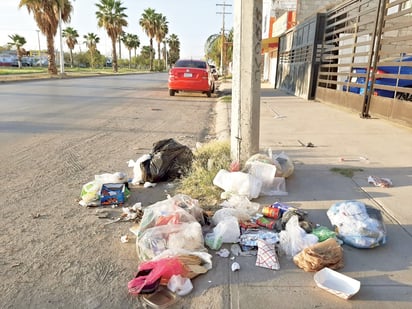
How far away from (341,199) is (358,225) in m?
0.89

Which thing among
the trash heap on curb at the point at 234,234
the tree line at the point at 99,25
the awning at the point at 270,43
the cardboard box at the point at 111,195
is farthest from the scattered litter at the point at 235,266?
the tree line at the point at 99,25

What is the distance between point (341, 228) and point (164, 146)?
8.18 feet

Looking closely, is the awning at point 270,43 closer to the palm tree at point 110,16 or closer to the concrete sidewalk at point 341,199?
the concrete sidewalk at point 341,199

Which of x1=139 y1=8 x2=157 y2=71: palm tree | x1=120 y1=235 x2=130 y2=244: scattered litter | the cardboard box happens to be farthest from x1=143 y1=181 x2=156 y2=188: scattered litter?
x1=139 y1=8 x2=157 y2=71: palm tree

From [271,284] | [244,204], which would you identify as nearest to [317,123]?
[244,204]

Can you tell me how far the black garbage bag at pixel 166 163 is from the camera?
14.2 feet

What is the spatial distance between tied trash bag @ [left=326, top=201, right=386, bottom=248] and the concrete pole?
1.64 metres

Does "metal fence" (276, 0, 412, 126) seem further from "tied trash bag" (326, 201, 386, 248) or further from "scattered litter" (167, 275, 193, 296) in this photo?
"scattered litter" (167, 275, 193, 296)

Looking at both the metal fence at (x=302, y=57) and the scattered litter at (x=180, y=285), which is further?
the metal fence at (x=302, y=57)

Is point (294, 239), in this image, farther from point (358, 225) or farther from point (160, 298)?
point (160, 298)

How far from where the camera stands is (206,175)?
162 inches

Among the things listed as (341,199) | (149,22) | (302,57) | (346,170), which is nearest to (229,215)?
(341,199)

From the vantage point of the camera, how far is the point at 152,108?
11641mm

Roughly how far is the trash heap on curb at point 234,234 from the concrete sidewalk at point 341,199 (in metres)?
0.08
